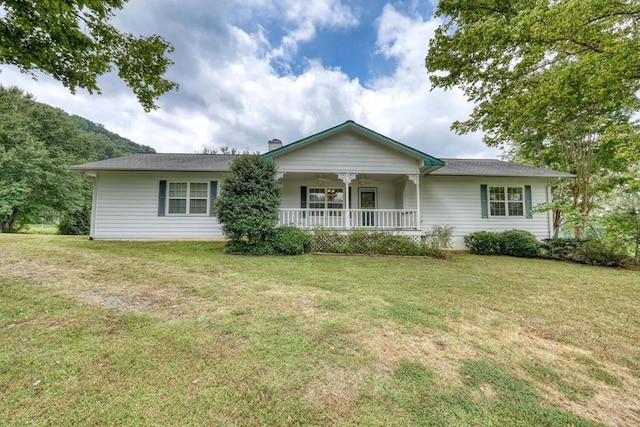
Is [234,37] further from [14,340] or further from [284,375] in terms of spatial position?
[284,375]

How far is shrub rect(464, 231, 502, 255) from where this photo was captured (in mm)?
10531

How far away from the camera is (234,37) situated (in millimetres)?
12586

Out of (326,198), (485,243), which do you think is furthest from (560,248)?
(326,198)

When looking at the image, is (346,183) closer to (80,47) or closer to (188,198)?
(188,198)

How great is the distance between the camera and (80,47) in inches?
308

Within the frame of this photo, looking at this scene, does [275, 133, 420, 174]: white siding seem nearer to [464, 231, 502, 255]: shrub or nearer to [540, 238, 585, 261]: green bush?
[464, 231, 502, 255]: shrub

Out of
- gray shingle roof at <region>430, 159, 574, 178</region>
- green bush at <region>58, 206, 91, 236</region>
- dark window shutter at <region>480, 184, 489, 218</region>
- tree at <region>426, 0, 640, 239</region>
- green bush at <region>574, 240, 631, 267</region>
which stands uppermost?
tree at <region>426, 0, 640, 239</region>

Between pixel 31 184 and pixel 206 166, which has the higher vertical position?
pixel 206 166

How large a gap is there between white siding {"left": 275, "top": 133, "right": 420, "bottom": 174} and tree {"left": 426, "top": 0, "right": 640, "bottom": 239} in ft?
10.2

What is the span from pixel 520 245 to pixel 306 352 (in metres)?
11.0

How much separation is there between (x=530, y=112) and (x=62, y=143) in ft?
115

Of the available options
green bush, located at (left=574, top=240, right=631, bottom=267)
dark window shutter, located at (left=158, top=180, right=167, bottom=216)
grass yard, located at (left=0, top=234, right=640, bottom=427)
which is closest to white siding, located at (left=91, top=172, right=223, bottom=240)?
dark window shutter, located at (left=158, top=180, right=167, bottom=216)

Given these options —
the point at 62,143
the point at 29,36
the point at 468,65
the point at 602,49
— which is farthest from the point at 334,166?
the point at 62,143

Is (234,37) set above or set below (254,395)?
above
